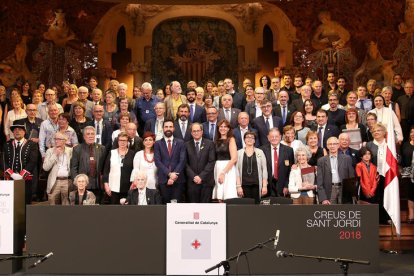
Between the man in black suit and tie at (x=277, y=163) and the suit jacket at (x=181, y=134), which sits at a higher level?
the suit jacket at (x=181, y=134)

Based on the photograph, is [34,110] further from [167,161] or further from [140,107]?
[167,161]

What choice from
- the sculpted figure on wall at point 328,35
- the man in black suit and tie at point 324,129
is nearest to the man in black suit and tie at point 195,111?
the man in black suit and tie at point 324,129

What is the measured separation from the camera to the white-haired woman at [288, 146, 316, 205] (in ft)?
34.5

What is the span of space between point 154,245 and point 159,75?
34.1 feet

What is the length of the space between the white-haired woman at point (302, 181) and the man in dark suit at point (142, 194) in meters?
1.84

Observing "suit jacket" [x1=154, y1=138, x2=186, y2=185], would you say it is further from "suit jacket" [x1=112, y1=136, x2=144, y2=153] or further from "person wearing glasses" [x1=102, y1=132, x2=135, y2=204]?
"suit jacket" [x1=112, y1=136, x2=144, y2=153]

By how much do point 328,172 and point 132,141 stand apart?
2869 millimetres

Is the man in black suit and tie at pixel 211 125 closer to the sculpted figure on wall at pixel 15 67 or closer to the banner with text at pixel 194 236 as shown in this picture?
the banner with text at pixel 194 236

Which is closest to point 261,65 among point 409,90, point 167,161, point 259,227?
point 409,90

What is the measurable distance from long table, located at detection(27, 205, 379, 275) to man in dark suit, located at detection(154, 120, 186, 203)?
1.43 metres

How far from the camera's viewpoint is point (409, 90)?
44.0 feet

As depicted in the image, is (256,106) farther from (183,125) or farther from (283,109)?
(183,125)

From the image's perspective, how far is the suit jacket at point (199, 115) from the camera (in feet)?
39.8

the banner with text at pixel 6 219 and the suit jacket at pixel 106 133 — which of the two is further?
the suit jacket at pixel 106 133
